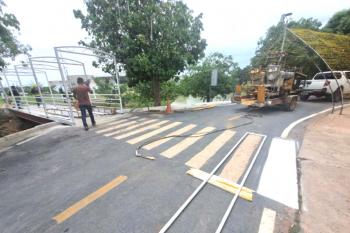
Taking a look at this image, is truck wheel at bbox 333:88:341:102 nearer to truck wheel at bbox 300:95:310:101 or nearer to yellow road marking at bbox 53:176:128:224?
truck wheel at bbox 300:95:310:101

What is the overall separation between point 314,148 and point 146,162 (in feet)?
14.9

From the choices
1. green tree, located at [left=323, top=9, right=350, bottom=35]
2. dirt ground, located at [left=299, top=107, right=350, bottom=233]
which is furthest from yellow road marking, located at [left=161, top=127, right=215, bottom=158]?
green tree, located at [left=323, top=9, right=350, bottom=35]

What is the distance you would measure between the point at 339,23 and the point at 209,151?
27500 mm

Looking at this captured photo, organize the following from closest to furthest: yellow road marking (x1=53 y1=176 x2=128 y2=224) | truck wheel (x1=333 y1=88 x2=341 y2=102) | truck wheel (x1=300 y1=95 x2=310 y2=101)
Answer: yellow road marking (x1=53 y1=176 x2=128 y2=224), truck wheel (x1=333 y1=88 x2=341 y2=102), truck wheel (x1=300 y1=95 x2=310 y2=101)

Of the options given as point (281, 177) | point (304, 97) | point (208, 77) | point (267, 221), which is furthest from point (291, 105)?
point (208, 77)

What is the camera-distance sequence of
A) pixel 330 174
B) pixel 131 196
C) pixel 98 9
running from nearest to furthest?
pixel 131 196, pixel 330 174, pixel 98 9

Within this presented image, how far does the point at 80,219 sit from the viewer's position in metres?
2.52

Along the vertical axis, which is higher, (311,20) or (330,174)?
(311,20)

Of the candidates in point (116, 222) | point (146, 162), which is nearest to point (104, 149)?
point (146, 162)

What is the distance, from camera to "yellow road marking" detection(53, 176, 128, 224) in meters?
2.58

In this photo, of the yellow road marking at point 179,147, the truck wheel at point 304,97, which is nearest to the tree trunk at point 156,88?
the yellow road marking at point 179,147

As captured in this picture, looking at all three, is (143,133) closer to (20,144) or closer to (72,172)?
(72,172)

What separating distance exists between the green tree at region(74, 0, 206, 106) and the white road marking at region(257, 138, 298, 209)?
6997mm

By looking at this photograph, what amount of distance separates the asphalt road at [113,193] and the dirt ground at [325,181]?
382 millimetres
